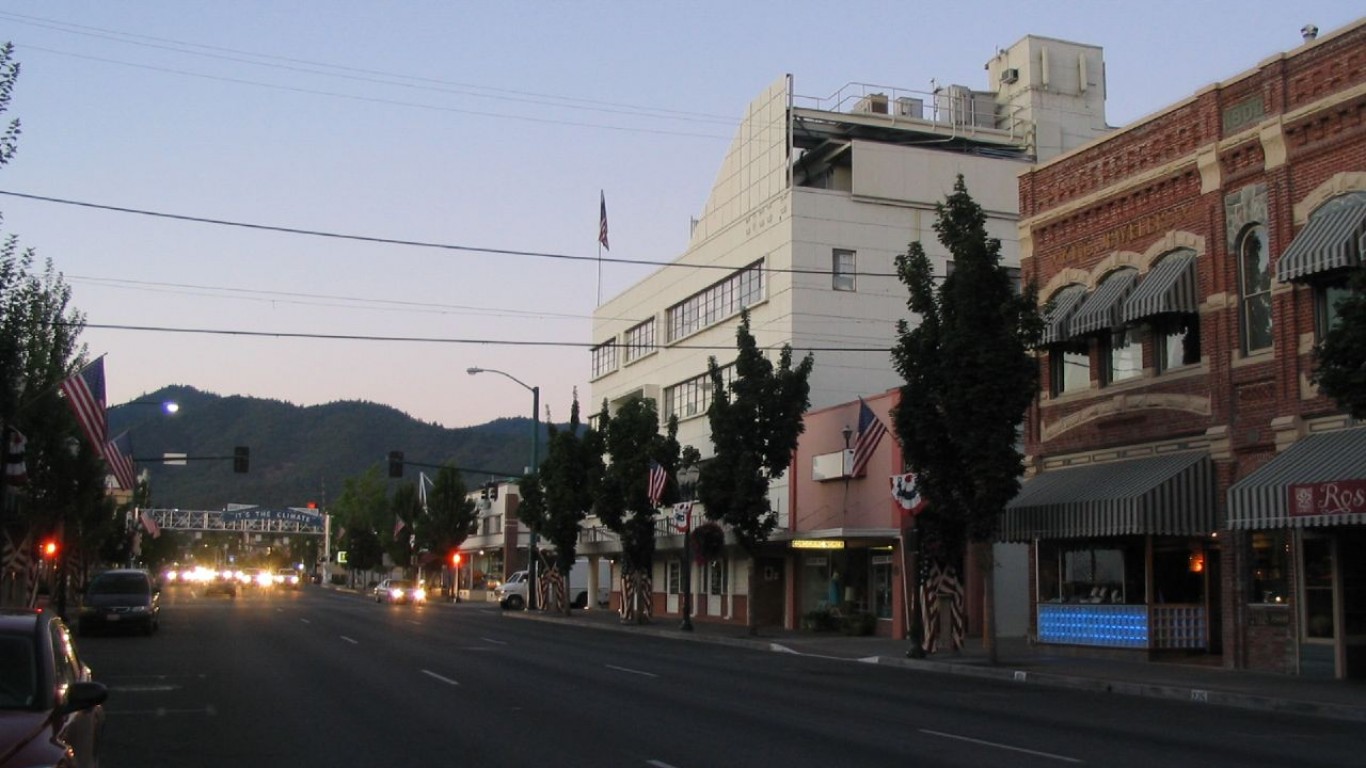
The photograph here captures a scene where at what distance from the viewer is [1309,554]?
22906mm

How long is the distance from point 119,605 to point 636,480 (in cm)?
1687

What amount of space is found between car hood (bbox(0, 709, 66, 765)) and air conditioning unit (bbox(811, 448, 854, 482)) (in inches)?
1229

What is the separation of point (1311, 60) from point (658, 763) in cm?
1836

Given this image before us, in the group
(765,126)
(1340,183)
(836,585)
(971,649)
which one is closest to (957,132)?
(765,126)

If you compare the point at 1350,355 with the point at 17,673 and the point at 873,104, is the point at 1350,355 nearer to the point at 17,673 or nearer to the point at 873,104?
the point at 17,673

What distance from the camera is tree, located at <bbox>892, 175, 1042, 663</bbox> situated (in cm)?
2609

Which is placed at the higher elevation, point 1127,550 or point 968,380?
point 968,380

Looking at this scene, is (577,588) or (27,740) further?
(577,588)

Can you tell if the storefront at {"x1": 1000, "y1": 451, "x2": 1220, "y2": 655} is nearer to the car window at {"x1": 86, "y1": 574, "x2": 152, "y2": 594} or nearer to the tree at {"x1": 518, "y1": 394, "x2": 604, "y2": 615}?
the car window at {"x1": 86, "y1": 574, "x2": 152, "y2": 594}

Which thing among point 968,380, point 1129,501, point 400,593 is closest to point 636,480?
point 968,380

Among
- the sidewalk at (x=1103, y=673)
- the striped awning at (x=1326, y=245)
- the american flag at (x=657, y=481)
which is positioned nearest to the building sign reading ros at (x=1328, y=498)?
the sidewalk at (x=1103, y=673)

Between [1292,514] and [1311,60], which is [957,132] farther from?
[1292,514]

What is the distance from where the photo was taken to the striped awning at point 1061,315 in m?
28.3

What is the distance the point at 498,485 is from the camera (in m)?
86.1
